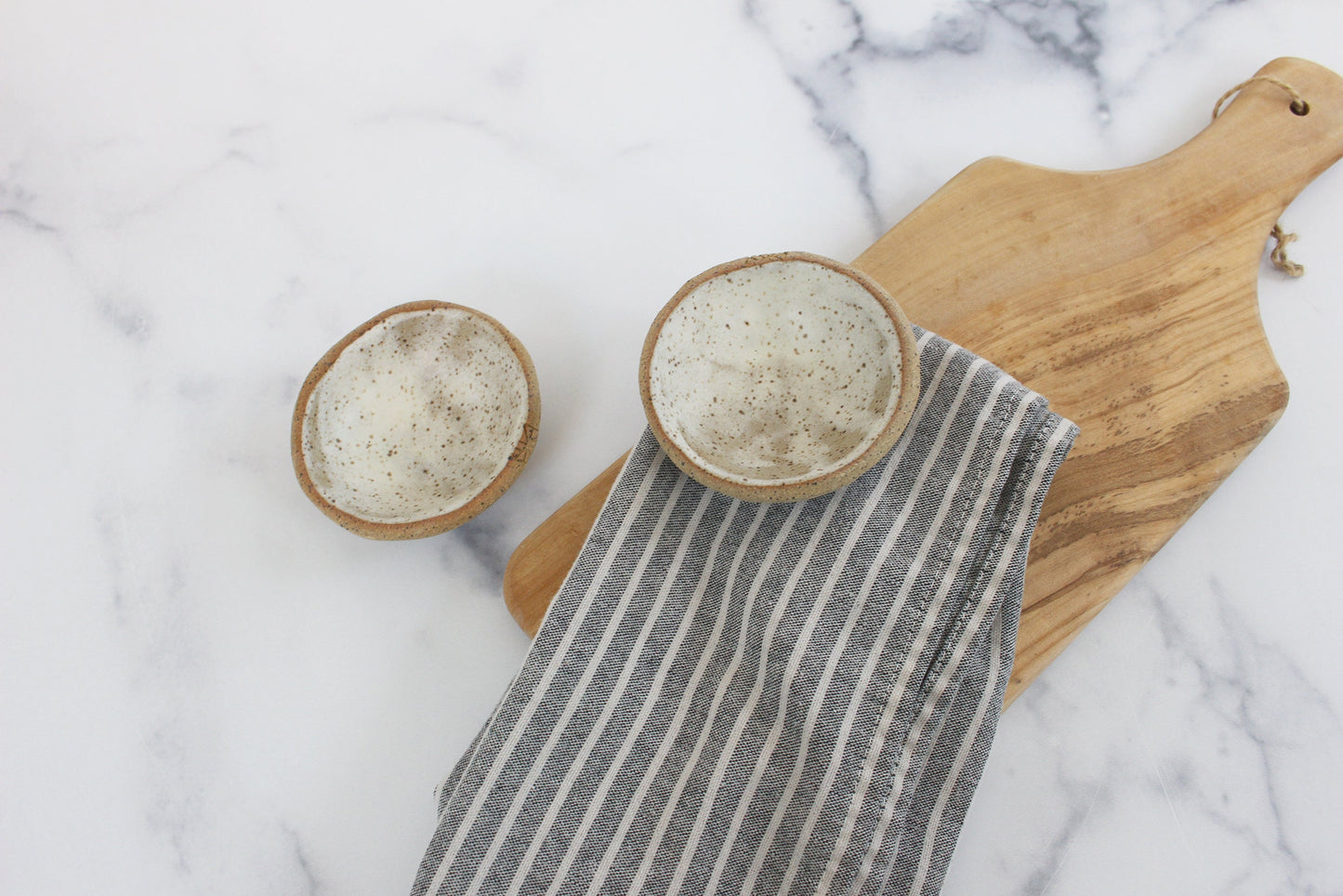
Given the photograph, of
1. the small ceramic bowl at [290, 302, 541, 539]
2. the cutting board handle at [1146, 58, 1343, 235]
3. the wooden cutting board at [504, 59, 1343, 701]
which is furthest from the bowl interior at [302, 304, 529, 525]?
the cutting board handle at [1146, 58, 1343, 235]

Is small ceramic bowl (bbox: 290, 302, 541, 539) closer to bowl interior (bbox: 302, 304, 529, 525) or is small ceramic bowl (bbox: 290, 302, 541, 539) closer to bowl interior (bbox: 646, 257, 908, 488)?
bowl interior (bbox: 302, 304, 529, 525)

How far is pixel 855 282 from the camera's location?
0.81 metres

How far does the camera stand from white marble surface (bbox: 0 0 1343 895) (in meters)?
0.88

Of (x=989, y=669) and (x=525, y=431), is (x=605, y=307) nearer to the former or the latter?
(x=525, y=431)

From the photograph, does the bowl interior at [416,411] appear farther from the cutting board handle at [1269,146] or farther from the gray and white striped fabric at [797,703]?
the cutting board handle at [1269,146]

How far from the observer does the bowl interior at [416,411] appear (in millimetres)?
887

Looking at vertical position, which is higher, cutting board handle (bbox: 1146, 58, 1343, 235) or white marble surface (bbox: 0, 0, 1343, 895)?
cutting board handle (bbox: 1146, 58, 1343, 235)

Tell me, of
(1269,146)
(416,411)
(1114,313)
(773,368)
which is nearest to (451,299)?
(416,411)

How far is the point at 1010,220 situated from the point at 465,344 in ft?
1.85

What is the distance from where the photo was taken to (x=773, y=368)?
0.87m

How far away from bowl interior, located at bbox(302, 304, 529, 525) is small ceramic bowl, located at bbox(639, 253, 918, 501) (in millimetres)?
160

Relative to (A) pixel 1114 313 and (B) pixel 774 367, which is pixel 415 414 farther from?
(A) pixel 1114 313

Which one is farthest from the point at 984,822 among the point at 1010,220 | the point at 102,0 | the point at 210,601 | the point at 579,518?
the point at 102,0

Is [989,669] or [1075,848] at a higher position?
[989,669]
